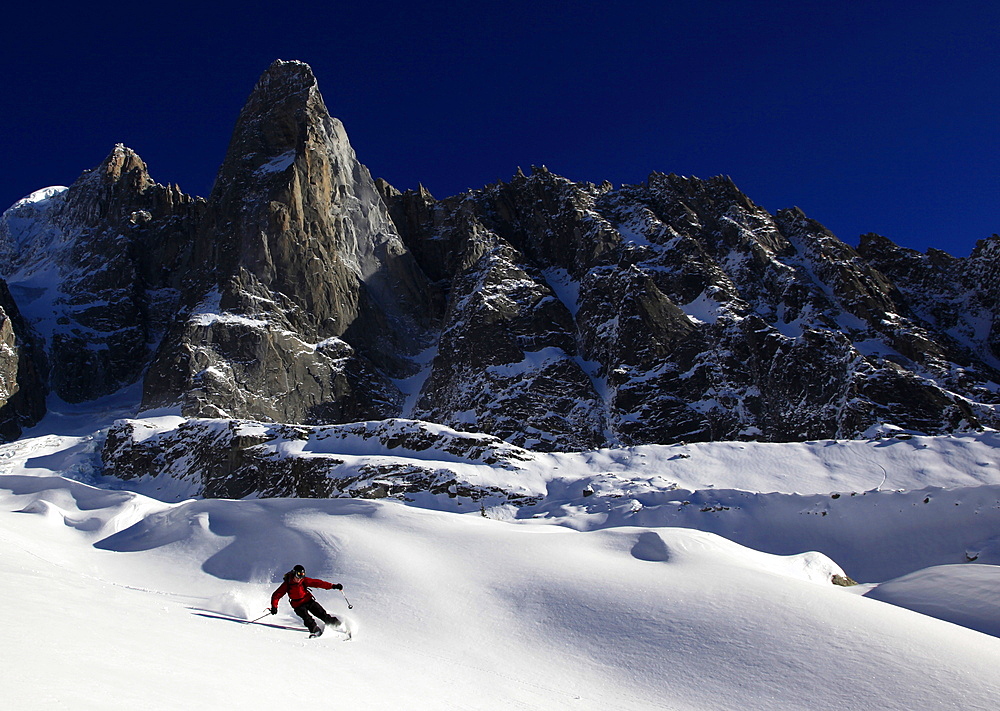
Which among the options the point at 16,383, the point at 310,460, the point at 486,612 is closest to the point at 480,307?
the point at 310,460

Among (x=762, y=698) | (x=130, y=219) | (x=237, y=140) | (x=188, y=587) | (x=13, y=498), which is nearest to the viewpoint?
(x=762, y=698)

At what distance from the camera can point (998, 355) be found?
228ft

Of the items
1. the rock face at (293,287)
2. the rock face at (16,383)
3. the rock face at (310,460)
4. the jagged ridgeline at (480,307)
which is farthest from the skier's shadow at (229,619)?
the rock face at (16,383)

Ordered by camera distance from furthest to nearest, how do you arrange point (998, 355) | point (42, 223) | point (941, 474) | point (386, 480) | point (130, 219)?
point (42, 223) → point (130, 219) → point (998, 355) → point (386, 480) → point (941, 474)

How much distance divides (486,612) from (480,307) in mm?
63782

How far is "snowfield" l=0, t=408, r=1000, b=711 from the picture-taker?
542 cm

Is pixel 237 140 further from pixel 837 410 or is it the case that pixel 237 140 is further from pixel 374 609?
pixel 374 609

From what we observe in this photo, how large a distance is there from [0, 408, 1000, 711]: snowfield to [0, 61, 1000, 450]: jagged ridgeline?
4328cm

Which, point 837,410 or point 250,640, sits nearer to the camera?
point 250,640

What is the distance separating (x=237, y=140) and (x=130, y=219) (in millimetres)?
22436

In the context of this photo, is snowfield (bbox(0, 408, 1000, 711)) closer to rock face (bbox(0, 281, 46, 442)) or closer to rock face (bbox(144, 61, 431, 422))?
rock face (bbox(144, 61, 431, 422))

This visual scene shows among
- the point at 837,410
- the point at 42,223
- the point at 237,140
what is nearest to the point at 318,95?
the point at 237,140

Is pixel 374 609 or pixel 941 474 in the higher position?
pixel 941 474

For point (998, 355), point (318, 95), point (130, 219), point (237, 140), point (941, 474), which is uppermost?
point (318, 95)
